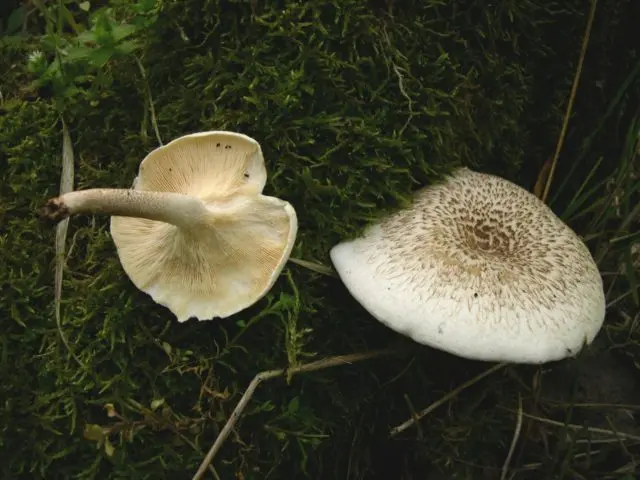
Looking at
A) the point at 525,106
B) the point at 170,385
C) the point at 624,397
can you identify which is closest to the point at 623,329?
the point at 624,397

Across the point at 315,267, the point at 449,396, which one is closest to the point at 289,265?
the point at 315,267

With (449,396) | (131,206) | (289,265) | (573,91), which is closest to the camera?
(131,206)

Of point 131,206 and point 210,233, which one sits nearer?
point 131,206

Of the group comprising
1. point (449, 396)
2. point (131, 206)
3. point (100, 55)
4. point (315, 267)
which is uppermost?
point (100, 55)

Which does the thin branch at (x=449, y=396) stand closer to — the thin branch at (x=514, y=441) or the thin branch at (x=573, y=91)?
the thin branch at (x=514, y=441)

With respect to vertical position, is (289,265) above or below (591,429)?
above

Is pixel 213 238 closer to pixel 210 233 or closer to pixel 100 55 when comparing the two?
pixel 210 233
